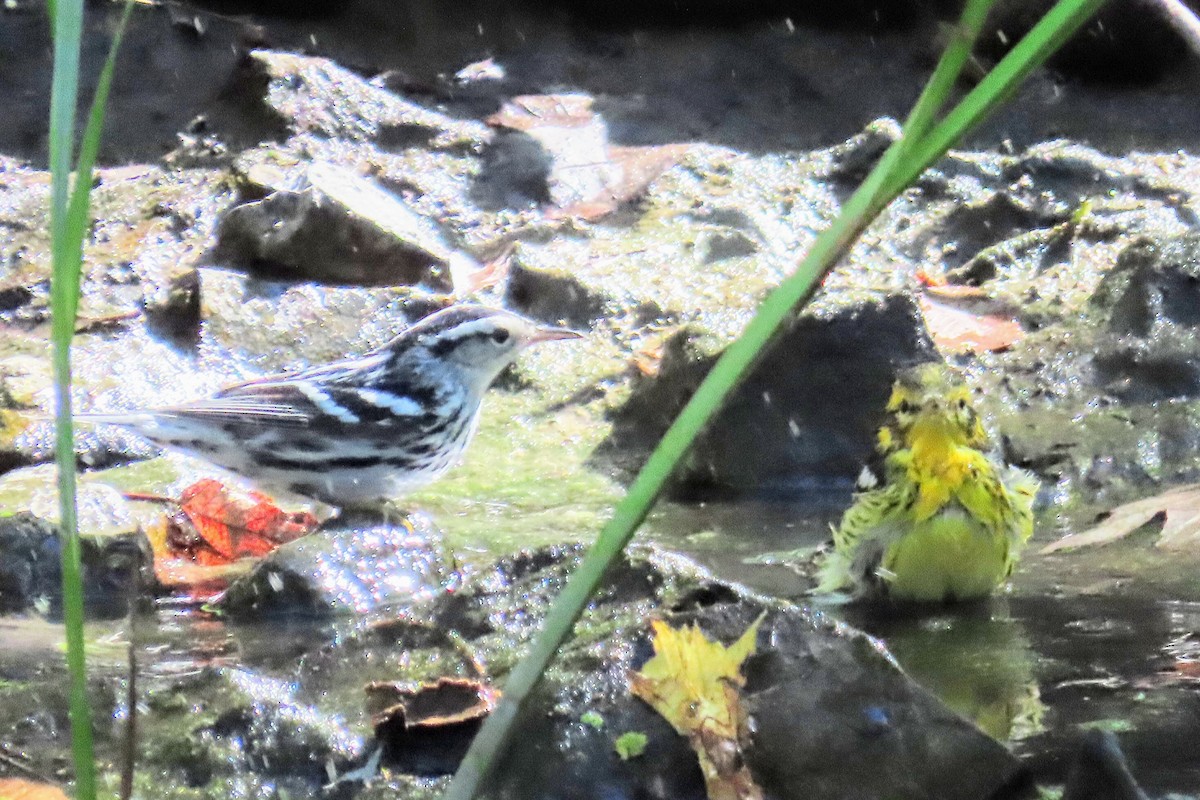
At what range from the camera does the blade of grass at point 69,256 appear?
151 cm

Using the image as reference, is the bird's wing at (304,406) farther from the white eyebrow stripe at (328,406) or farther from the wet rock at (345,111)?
the wet rock at (345,111)

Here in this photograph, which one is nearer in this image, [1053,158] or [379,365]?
[379,365]

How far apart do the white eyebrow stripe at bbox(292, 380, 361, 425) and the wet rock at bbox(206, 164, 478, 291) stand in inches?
89.6

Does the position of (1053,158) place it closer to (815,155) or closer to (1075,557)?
(815,155)

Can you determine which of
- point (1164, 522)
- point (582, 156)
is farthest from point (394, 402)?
point (582, 156)

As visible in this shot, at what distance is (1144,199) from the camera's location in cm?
945

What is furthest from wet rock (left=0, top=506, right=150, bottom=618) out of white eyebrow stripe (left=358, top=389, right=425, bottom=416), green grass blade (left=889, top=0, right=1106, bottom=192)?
green grass blade (left=889, top=0, right=1106, bottom=192)

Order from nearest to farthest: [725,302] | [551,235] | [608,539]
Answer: [608,539], [725,302], [551,235]

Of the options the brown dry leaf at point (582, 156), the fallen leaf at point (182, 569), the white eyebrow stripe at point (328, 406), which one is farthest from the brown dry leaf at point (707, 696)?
the brown dry leaf at point (582, 156)

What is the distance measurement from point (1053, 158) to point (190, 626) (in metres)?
6.62

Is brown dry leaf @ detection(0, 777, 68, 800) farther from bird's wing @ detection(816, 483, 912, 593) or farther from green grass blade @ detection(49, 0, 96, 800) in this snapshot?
bird's wing @ detection(816, 483, 912, 593)

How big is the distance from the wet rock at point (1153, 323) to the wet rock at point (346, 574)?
3.28 m

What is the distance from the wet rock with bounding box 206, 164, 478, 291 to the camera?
333 inches

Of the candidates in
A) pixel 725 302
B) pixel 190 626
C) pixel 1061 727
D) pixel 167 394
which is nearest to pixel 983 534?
pixel 1061 727
